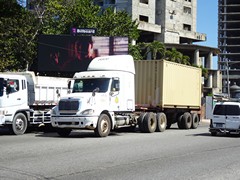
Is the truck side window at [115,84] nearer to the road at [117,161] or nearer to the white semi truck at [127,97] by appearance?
the white semi truck at [127,97]

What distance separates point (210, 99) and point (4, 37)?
22.8 meters

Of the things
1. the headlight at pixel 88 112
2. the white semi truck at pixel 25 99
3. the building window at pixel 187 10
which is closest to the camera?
the headlight at pixel 88 112

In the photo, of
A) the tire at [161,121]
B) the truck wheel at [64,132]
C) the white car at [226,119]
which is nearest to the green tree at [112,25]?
the tire at [161,121]

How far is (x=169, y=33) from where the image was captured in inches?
3622

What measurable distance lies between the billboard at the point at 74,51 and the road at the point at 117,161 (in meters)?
26.4

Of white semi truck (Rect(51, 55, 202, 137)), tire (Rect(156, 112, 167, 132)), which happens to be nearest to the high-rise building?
white semi truck (Rect(51, 55, 202, 137))

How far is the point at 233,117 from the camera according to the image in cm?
2112

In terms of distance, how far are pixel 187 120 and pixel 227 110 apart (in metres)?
5.37

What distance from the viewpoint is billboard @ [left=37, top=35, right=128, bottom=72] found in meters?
41.4

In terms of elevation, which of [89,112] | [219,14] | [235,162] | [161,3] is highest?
[219,14]

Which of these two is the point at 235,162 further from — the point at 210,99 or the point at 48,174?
the point at 210,99

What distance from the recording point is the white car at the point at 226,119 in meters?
21.1

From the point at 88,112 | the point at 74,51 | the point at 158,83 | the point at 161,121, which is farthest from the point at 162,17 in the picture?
the point at 88,112

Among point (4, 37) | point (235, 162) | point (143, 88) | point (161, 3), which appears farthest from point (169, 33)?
point (235, 162)
